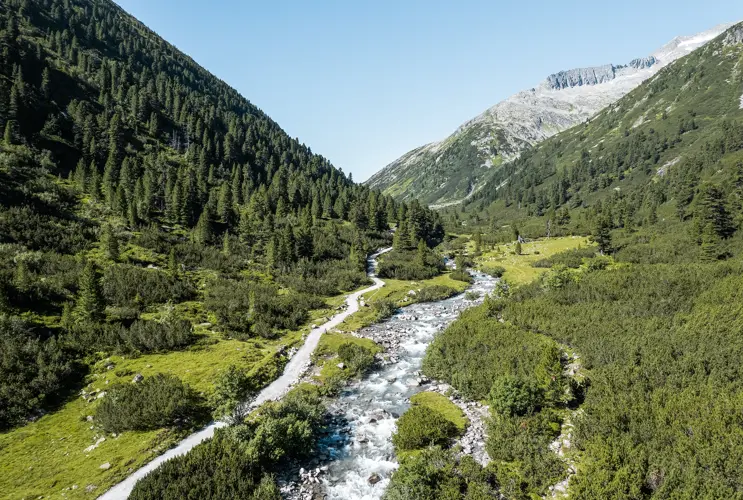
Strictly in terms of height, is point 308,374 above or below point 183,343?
below

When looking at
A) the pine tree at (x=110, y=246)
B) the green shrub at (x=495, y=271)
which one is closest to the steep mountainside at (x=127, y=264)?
the pine tree at (x=110, y=246)

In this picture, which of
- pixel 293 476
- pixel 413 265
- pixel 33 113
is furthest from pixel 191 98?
pixel 293 476

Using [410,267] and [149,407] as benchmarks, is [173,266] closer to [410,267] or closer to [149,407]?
[149,407]

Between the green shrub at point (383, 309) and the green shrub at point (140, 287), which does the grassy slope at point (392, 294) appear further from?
the green shrub at point (140, 287)

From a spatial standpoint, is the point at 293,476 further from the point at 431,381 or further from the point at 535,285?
the point at 535,285

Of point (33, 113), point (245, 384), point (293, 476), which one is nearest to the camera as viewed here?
point (293, 476)
